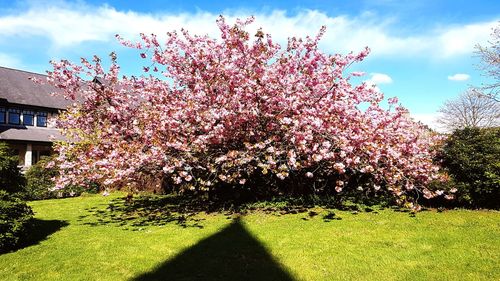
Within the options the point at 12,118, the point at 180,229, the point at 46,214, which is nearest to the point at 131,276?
the point at 180,229

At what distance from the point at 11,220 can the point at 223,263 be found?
17.3 ft

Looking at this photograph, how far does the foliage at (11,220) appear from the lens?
8.29 m

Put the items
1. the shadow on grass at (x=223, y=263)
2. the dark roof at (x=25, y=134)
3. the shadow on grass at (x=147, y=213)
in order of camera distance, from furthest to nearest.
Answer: the dark roof at (x=25, y=134) < the shadow on grass at (x=147, y=213) < the shadow on grass at (x=223, y=263)

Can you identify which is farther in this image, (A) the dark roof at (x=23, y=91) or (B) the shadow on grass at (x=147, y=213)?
(A) the dark roof at (x=23, y=91)

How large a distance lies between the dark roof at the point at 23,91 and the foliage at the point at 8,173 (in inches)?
965

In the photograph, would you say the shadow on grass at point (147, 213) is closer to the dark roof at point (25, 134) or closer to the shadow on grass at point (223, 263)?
the shadow on grass at point (223, 263)

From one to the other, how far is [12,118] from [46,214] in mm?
21153

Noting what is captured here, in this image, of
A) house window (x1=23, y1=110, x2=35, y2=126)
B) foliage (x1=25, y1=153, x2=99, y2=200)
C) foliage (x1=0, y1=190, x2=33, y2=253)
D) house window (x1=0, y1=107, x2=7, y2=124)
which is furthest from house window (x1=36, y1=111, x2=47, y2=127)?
foliage (x1=0, y1=190, x2=33, y2=253)

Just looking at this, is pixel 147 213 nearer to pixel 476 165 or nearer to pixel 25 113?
pixel 476 165

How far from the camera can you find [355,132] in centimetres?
1021

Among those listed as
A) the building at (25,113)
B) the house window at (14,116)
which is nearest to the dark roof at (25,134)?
the building at (25,113)

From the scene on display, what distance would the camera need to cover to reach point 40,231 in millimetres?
10586

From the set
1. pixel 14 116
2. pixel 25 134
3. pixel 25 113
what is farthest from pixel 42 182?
pixel 25 113

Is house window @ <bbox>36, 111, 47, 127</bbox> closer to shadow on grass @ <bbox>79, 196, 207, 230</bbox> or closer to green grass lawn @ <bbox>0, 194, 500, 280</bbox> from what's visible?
shadow on grass @ <bbox>79, 196, 207, 230</bbox>
